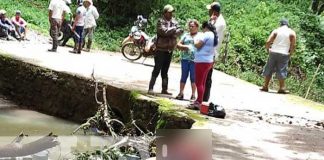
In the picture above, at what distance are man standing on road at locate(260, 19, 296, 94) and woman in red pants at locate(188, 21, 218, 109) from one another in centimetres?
384

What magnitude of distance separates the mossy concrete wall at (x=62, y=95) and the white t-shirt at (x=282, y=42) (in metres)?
4.02

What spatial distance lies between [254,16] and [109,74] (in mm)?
Result: 10444

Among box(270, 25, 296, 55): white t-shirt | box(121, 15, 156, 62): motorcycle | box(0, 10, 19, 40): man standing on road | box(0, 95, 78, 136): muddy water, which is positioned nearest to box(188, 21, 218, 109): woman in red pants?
box(0, 95, 78, 136): muddy water

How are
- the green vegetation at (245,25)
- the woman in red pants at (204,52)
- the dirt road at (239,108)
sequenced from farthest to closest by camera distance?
the green vegetation at (245,25) → the woman in red pants at (204,52) → the dirt road at (239,108)

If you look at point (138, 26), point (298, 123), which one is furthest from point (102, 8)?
point (298, 123)

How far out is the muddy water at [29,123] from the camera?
33.8 ft

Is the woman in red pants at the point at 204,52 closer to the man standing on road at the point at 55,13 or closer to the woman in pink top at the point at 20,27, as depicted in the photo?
the man standing on road at the point at 55,13

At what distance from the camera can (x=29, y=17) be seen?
2064 centimetres

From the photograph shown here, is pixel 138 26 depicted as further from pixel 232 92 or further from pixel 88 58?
pixel 232 92

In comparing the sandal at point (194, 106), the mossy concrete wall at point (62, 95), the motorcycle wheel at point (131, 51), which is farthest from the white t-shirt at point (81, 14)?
the sandal at point (194, 106)

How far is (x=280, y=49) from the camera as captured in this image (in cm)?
1238

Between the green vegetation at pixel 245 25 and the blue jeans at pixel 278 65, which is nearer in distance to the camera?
the blue jeans at pixel 278 65

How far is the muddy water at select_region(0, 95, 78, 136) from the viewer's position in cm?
1030

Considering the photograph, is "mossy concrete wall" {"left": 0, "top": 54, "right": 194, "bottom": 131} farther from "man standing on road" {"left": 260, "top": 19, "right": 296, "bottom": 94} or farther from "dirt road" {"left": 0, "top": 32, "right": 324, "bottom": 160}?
"man standing on road" {"left": 260, "top": 19, "right": 296, "bottom": 94}
